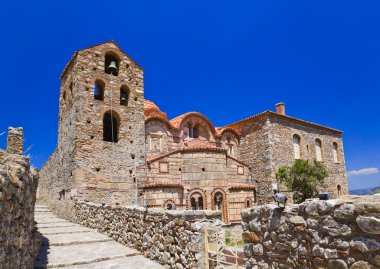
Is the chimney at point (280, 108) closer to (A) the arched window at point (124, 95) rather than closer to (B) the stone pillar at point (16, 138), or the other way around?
(A) the arched window at point (124, 95)

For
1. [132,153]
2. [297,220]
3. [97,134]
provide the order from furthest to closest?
[132,153]
[97,134]
[297,220]

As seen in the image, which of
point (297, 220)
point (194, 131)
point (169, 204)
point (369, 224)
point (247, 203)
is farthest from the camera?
point (194, 131)

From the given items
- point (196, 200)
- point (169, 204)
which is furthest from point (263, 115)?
point (169, 204)

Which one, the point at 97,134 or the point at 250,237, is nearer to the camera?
the point at 250,237

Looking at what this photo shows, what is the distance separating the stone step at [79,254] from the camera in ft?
22.9

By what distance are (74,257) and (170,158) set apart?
28.7ft

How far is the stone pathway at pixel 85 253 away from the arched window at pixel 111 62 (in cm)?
896

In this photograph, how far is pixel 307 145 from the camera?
22250 millimetres

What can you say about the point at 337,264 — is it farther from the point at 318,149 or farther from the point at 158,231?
the point at 318,149

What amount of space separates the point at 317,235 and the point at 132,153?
41.8ft

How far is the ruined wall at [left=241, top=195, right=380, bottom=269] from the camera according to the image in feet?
10.3

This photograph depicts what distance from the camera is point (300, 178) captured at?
720 inches

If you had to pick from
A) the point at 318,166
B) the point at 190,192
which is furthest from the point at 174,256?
the point at 318,166

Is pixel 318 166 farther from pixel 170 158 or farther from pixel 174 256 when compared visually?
pixel 174 256
